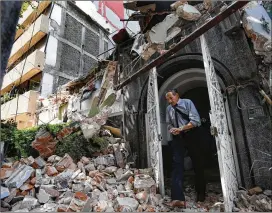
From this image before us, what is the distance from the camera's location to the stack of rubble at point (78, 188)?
13.8 feet

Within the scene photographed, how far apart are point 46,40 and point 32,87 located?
4225mm

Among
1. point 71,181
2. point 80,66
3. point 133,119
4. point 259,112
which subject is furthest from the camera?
point 80,66

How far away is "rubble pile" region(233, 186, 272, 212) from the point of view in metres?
3.52

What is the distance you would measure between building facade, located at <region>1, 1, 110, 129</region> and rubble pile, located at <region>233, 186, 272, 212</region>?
15.3 meters

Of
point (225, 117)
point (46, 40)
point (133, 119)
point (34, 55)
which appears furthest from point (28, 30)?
point (225, 117)

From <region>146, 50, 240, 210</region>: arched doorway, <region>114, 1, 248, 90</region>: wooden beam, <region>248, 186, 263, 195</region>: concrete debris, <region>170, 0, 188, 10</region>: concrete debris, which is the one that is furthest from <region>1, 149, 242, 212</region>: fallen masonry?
<region>170, 0, 188, 10</region>: concrete debris

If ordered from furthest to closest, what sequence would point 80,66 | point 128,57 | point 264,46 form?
point 80,66
point 128,57
point 264,46

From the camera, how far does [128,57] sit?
7492 millimetres

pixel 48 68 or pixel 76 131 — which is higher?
pixel 48 68

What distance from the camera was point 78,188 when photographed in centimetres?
484

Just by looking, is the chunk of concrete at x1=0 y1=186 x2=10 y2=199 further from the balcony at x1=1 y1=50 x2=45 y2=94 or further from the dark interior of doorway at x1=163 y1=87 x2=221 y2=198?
the balcony at x1=1 y1=50 x2=45 y2=94

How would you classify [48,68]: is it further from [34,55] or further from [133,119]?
[133,119]

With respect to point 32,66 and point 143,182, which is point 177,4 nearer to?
point 143,182

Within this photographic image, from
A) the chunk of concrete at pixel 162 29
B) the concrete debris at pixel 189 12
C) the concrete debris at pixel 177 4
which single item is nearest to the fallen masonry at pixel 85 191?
the chunk of concrete at pixel 162 29
